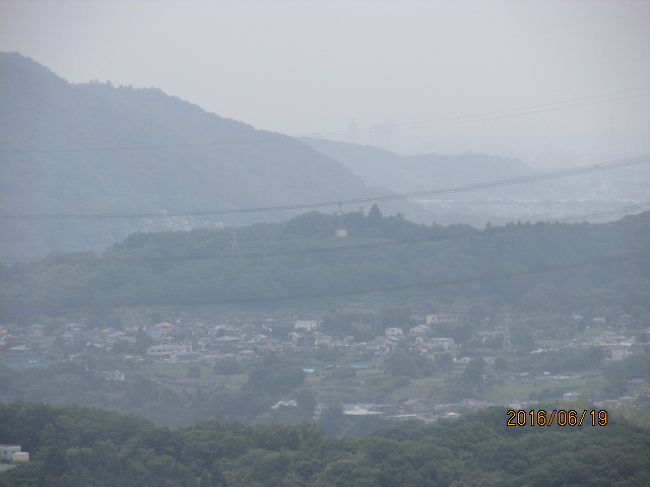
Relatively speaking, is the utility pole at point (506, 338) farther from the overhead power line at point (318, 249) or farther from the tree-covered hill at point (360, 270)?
the overhead power line at point (318, 249)

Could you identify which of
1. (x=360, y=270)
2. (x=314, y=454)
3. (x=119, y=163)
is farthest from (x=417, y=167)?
(x=314, y=454)

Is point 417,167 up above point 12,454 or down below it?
above

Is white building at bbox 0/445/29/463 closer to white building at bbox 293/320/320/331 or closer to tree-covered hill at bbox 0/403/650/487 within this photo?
tree-covered hill at bbox 0/403/650/487

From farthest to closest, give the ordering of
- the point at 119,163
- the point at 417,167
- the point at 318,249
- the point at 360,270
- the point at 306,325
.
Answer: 1. the point at 417,167
2. the point at 119,163
3. the point at 318,249
4. the point at 360,270
5. the point at 306,325

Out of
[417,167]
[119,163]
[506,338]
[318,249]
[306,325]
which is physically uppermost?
[119,163]

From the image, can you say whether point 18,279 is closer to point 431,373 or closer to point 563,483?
point 431,373

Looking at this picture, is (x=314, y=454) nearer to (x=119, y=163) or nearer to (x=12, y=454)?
(x=12, y=454)

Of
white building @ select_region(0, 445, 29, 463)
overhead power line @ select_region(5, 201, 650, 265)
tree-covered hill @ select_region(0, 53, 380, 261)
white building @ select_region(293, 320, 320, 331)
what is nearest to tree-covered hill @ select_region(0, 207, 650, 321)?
overhead power line @ select_region(5, 201, 650, 265)
